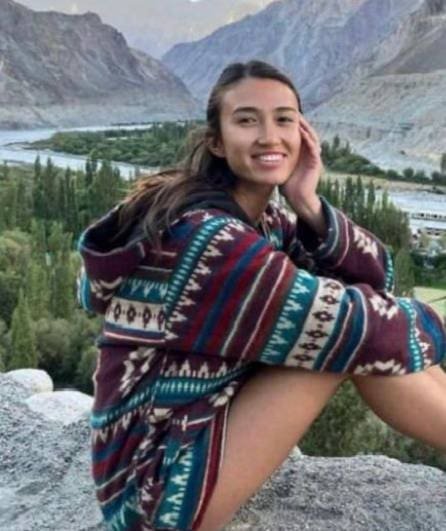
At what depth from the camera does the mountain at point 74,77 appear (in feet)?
284

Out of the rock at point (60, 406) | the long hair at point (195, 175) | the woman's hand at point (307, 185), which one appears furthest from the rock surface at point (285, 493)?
the long hair at point (195, 175)

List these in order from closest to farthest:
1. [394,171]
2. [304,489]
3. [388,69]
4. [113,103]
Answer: [304,489] < [394,171] < [388,69] < [113,103]

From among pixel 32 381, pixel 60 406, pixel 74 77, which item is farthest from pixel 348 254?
pixel 74 77

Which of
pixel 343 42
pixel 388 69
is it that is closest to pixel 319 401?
pixel 388 69

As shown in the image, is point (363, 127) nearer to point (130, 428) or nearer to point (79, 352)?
point (79, 352)

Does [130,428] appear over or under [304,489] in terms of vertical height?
over

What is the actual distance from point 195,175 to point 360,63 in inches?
3901

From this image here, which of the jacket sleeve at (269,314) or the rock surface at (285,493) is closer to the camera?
the jacket sleeve at (269,314)

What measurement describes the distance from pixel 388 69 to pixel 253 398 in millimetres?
77936

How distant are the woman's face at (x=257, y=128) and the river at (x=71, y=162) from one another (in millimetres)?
25763

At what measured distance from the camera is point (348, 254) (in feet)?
7.20

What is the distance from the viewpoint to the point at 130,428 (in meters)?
2.00

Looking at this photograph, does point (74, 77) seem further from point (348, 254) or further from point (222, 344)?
point (222, 344)

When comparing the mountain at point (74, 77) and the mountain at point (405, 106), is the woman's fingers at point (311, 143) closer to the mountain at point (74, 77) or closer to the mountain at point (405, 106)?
the mountain at point (405, 106)
